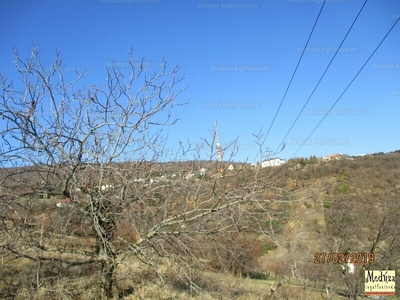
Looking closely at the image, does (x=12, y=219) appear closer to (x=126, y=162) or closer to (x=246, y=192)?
(x=126, y=162)

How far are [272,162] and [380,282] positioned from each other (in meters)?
4.85

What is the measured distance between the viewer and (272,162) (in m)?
4.77

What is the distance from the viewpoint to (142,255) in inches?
182

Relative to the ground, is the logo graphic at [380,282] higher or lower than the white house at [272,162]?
lower

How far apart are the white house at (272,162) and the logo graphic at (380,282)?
4.46 m

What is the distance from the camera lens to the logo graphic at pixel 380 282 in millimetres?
7160

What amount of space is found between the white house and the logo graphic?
4461 millimetres

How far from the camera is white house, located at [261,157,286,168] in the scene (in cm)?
461

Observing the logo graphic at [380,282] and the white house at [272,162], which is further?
the logo graphic at [380,282]

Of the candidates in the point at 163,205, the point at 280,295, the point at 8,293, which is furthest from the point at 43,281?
the point at 280,295

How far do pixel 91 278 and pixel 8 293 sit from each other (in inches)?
53.4

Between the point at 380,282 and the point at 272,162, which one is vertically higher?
the point at 272,162

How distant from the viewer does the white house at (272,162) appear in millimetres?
4610

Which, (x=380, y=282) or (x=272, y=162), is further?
(x=380, y=282)
